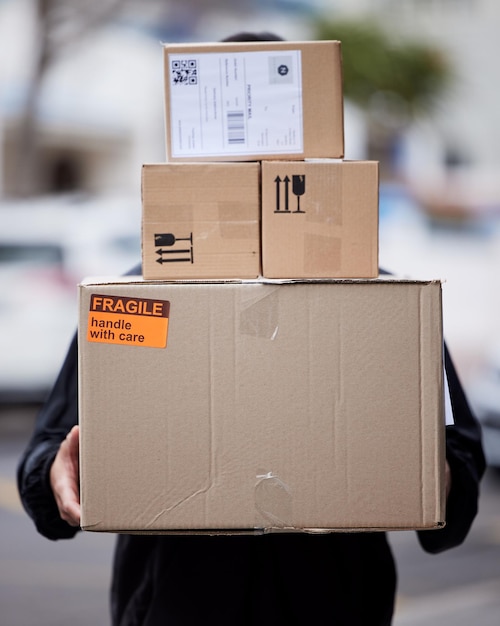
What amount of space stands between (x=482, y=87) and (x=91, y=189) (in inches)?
319

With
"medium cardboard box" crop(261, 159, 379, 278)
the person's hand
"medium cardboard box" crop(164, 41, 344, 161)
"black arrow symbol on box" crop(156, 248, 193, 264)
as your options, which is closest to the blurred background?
"medium cardboard box" crop(261, 159, 379, 278)

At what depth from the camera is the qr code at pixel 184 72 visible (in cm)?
169

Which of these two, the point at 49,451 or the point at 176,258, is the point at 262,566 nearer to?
the point at 49,451

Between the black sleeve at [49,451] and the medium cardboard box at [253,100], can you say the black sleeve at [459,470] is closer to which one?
the medium cardboard box at [253,100]

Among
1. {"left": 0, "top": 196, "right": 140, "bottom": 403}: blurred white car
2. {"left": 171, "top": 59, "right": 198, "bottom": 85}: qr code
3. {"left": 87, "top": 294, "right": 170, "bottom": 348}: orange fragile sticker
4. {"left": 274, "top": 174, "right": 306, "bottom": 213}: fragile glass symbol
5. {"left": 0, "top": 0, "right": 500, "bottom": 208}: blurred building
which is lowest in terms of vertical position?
{"left": 0, "top": 196, "right": 140, "bottom": 403}: blurred white car

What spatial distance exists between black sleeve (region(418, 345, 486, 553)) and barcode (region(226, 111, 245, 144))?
59 cm

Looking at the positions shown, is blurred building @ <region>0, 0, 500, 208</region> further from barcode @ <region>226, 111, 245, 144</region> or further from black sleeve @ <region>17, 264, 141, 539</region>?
barcode @ <region>226, 111, 245, 144</region>

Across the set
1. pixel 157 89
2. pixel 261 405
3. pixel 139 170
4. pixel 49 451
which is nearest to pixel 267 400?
pixel 261 405

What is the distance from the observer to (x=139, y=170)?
995 cm

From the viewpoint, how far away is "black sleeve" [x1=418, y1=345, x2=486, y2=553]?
1872 mm

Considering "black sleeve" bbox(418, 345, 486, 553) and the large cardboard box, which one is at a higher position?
the large cardboard box

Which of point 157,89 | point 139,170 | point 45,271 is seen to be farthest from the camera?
point 157,89

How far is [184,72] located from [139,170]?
838cm

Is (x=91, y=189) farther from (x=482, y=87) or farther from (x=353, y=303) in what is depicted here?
(x=353, y=303)
